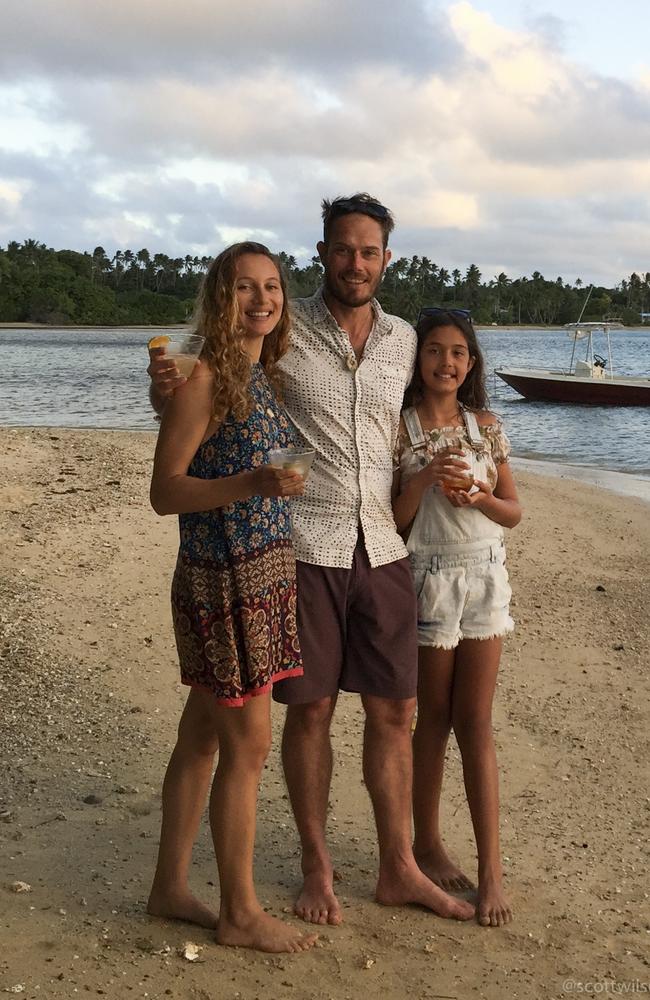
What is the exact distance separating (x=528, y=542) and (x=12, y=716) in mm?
5843

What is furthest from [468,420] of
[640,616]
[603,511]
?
[603,511]

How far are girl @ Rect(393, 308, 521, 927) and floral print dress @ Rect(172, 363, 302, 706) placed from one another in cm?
63

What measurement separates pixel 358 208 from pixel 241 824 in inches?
77.7

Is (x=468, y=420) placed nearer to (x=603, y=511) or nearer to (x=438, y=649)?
(x=438, y=649)

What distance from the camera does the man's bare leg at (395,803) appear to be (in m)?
3.47

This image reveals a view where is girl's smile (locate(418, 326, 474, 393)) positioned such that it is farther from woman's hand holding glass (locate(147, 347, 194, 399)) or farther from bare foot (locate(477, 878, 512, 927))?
bare foot (locate(477, 878, 512, 927))

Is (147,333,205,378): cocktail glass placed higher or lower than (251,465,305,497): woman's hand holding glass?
higher

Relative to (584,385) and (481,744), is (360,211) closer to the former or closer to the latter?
(481,744)

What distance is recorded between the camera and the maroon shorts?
336 centimetres

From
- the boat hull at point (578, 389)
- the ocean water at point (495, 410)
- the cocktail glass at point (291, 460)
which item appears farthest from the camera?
the boat hull at point (578, 389)

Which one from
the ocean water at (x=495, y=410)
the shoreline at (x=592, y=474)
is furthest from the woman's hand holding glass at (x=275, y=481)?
the shoreline at (x=592, y=474)

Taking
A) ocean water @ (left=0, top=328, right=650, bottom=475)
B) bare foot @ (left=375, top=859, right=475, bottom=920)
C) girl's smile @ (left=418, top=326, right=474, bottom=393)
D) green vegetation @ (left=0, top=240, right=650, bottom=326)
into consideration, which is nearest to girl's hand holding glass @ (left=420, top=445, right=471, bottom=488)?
girl's smile @ (left=418, top=326, right=474, bottom=393)

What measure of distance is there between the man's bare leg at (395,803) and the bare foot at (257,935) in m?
0.44

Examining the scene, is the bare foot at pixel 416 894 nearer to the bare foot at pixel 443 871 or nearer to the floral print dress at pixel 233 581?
the bare foot at pixel 443 871
